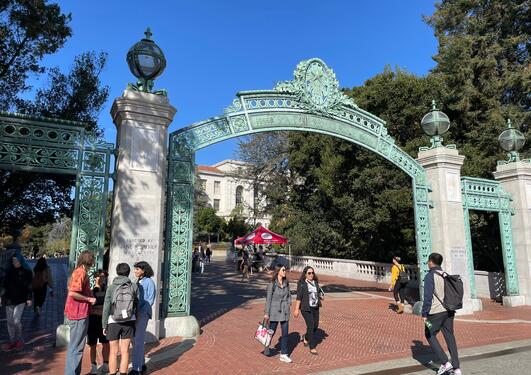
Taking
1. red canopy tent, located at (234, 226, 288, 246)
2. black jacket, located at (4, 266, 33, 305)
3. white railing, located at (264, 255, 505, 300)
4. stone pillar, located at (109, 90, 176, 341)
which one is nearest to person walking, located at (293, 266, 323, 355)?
stone pillar, located at (109, 90, 176, 341)

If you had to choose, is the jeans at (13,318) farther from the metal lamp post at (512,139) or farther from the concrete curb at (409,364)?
the metal lamp post at (512,139)

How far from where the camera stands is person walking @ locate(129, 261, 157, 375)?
17.6 ft

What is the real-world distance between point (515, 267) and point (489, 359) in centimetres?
801

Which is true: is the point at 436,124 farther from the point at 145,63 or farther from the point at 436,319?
the point at 145,63

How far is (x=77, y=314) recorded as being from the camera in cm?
496

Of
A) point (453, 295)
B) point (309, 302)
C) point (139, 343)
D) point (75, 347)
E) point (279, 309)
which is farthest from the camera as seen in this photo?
point (309, 302)

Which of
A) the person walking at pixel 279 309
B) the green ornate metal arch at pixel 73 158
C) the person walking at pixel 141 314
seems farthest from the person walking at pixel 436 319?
the green ornate metal arch at pixel 73 158

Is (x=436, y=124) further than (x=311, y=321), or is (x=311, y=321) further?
(x=436, y=124)

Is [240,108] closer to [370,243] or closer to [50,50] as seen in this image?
[50,50]

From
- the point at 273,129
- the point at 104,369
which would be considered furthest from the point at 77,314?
the point at 273,129

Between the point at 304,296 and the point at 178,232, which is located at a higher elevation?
the point at 178,232

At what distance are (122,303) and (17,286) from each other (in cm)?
289

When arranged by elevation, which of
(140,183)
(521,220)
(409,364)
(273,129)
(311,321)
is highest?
(273,129)

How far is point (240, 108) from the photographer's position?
9.35 m
